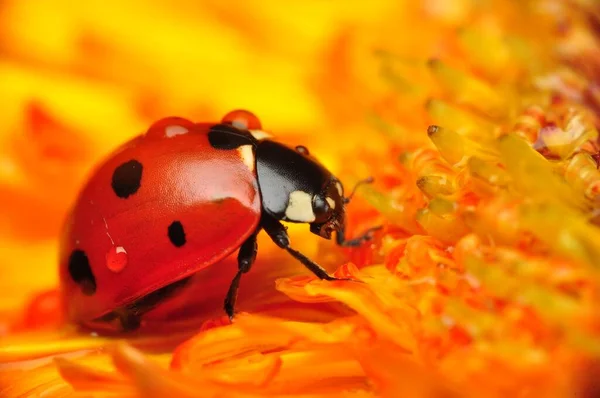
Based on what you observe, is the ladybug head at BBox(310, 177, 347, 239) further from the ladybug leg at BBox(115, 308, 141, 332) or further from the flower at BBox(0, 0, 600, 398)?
the ladybug leg at BBox(115, 308, 141, 332)

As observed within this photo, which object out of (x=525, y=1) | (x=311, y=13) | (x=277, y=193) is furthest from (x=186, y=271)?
(x=525, y=1)

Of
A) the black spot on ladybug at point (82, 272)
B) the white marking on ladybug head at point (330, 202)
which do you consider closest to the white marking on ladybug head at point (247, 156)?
the white marking on ladybug head at point (330, 202)

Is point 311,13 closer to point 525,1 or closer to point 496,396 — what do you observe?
point 525,1

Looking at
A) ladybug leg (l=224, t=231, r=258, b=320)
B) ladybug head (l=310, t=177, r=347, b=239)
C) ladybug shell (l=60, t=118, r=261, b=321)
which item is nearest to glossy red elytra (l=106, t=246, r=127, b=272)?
ladybug shell (l=60, t=118, r=261, b=321)

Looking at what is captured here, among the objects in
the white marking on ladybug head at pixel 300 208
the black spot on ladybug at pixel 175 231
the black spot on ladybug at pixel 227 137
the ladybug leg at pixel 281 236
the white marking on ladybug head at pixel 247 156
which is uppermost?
the black spot on ladybug at pixel 227 137

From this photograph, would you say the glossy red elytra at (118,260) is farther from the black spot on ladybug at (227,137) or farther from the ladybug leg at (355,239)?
the ladybug leg at (355,239)

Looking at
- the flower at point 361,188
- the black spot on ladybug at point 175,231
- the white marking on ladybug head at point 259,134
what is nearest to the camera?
the flower at point 361,188
